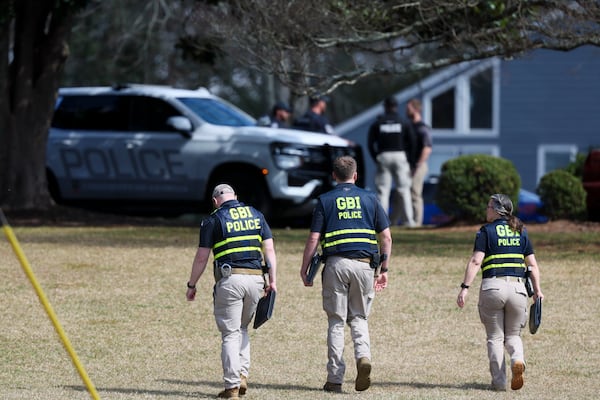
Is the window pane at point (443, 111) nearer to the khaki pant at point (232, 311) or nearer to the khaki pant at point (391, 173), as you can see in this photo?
the khaki pant at point (391, 173)

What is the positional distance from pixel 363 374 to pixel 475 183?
11362mm

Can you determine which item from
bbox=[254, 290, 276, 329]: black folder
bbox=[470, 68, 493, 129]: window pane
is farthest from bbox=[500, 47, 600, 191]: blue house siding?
bbox=[254, 290, 276, 329]: black folder

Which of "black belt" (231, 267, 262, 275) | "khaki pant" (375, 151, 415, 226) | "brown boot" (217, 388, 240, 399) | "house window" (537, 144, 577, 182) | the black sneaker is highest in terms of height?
"black belt" (231, 267, 262, 275)

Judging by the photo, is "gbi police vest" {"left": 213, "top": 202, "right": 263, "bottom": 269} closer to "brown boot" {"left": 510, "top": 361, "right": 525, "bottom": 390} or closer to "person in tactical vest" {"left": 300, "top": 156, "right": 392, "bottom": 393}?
"person in tactical vest" {"left": 300, "top": 156, "right": 392, "bottom": 393}

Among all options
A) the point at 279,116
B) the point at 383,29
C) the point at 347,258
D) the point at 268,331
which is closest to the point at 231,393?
the point at 347,258

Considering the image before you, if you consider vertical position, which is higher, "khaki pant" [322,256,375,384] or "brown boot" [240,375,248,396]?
"khaki pant" [322,256,375,384]

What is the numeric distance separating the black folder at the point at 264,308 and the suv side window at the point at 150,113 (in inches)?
440

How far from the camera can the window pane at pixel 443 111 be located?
36.5 metres

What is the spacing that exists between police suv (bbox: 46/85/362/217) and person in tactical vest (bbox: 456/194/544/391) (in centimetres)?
983

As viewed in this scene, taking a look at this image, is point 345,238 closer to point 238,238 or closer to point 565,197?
point 238,238

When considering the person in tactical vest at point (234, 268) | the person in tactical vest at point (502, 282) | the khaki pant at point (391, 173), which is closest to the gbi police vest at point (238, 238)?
the person in tactical vest at point (234, 268)

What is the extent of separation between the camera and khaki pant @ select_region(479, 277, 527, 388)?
30.1 ft

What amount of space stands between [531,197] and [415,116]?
7.13 metres

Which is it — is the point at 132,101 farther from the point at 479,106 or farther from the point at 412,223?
the point at 479,106
